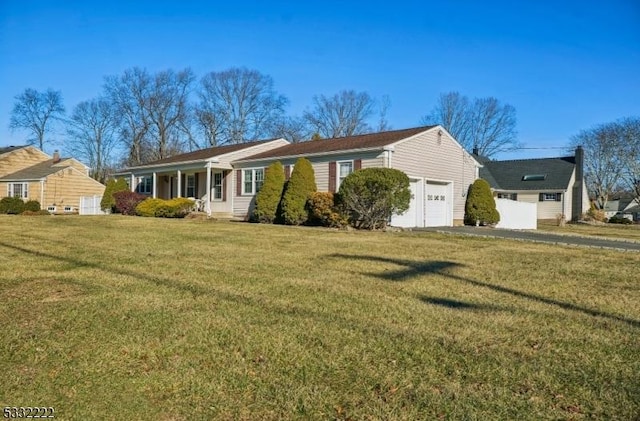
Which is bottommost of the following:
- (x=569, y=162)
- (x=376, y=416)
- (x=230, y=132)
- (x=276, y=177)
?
(x=376, y=416)

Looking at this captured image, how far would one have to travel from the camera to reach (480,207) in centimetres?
2155

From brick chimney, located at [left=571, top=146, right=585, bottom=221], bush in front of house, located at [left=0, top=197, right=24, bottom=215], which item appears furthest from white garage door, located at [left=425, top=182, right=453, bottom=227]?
bush in front of house, located at [left=0, top=197, right=24, bottom=215]

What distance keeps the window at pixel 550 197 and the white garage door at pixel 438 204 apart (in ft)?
64.4

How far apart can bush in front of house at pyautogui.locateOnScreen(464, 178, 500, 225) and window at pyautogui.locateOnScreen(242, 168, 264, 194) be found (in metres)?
9.87

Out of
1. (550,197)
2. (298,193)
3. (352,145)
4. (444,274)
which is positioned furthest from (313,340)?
(550,197)

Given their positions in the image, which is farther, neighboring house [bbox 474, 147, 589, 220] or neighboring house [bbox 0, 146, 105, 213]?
neighboring house [bbox 474, 147, 589, 220]

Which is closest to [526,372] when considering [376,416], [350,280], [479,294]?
[376,416]

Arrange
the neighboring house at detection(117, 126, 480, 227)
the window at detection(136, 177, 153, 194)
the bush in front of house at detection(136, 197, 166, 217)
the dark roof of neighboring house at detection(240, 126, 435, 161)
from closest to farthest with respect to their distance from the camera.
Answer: the neighboring house at detection(117, 126, 480, 227)
the dark roof of neighboring house at detection(240, 126, 435, 161)
the bush in front of house at detection(136, 197, 166, 217)
the window at detection(136, 177, 153, 194)

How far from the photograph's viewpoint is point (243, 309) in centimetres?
498

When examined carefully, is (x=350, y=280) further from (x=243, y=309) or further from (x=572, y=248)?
(x=572, y=248)

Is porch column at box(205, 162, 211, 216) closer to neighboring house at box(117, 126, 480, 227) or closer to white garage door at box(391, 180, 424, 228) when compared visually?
neighboring house at box(117, 126, 480, 227)

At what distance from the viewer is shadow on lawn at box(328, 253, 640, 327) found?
5324 millimetres

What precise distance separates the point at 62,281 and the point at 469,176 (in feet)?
65.8

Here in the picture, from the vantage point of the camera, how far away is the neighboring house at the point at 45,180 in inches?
1352
